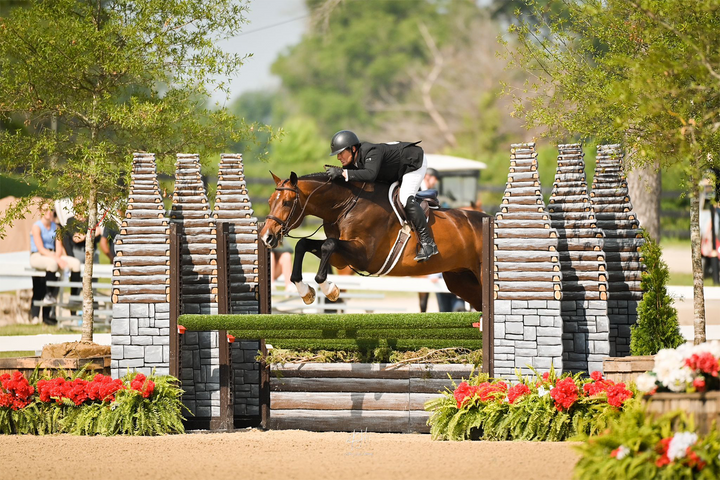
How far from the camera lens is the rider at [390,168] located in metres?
8.38

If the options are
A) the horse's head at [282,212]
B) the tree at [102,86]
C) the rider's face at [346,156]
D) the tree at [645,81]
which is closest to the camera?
the tree at [645,81]

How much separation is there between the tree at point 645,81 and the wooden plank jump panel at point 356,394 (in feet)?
7.68

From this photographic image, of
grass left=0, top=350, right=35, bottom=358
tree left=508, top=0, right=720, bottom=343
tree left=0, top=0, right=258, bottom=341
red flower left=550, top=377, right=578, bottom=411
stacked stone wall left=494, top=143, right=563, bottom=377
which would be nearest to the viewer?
tree left=508, top=0, right=720, bottom=343

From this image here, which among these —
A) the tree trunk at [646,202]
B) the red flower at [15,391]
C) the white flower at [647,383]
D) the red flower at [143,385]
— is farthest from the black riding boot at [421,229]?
the tree trunk at [646,202]

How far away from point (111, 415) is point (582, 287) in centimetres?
396

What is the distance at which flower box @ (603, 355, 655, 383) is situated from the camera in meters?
7.38

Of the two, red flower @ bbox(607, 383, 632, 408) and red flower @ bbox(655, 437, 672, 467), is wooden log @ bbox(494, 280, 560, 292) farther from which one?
red flower @ bbox(655, 437, 672, 467)

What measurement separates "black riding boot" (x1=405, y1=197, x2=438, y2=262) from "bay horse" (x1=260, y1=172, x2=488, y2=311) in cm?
14

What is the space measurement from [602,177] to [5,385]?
5.32 meters

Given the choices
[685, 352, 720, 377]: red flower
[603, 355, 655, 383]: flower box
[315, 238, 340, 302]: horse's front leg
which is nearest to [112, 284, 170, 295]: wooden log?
[315, 238, 340, 302]: horse's front leg

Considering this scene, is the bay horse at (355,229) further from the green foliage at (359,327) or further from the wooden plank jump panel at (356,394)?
the wooden plank jump panel at (356,394)

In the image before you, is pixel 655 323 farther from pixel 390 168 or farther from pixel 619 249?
pixel 390 168

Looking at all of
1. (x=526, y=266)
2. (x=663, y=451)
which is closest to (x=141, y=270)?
(x=526, y=266)

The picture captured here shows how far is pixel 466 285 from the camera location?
9.32 m
